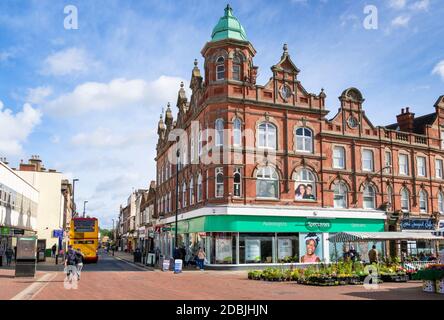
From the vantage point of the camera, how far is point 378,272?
2311cm

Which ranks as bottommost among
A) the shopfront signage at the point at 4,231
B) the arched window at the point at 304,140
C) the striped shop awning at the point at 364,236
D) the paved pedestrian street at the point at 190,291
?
the paved pedestrian street at the point at 190,291

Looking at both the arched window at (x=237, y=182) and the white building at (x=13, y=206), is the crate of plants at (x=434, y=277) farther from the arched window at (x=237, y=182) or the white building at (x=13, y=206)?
the white building at (x=13, y=206)

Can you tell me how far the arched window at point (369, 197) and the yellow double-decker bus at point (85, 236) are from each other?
22.4 meters

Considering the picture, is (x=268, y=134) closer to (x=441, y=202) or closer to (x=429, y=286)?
(x=429, y=286)

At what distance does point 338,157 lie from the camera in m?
38.4

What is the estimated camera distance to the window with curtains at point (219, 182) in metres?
33.8

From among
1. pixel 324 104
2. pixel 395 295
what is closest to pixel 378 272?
pixel 395 295

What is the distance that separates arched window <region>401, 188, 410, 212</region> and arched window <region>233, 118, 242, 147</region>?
1613 centimetres

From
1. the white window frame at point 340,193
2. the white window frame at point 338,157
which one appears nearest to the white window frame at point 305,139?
the white window frame at point 338,157

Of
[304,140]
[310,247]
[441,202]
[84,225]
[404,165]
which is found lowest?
[310,247]

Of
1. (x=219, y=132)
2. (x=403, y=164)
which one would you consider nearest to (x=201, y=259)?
(x=219, y=132)

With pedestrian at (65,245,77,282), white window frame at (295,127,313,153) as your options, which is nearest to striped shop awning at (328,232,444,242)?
white window frame at (295,127,313,153)

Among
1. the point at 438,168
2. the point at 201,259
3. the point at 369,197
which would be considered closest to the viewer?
the point at 201,259

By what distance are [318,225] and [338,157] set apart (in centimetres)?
598
